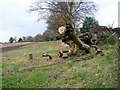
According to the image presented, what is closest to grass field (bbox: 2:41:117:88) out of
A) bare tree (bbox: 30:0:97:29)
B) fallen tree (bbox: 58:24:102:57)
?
fallen tree (bbox: 58:24:102:57)

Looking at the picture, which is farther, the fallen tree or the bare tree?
the bare tree

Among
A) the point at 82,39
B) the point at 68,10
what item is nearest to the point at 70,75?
the point at 82,39

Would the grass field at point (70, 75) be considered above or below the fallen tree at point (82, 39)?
below

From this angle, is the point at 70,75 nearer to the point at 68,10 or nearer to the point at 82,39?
the point at 82,39

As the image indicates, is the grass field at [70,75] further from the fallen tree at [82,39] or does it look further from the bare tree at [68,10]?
the bare tree at [68,10]

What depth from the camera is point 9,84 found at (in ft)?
29.6

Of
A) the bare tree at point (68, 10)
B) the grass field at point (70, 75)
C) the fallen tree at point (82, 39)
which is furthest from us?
the bare tree at point (68, 10)

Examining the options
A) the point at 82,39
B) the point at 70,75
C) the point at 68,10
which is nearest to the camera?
the point at 70,75

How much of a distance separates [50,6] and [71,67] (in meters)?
22.0

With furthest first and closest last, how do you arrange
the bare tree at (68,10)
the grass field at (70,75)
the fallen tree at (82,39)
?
the bare tree at (68,10)
the fallen tree at (82,39)
the grass field at (70,75)

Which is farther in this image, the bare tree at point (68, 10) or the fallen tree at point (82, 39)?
the bare tree at point (68, 10)

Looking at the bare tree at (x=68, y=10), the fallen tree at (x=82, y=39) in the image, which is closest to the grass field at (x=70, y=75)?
the fallen tree at (x=82, y=39)

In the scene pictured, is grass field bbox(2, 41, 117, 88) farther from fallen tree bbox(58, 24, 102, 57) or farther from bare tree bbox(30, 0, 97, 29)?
bare tree bbox(30, 0, 97, 29)

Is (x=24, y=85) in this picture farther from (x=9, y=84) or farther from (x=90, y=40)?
(x=90, y=40)
